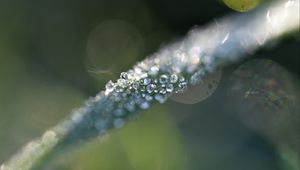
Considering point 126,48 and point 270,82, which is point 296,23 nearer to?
point 270,82

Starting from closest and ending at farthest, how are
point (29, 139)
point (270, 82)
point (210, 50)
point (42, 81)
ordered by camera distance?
1. point (210, 50)
2. point (270, 82)
3. point (29, 139)
4. point (42, 81)

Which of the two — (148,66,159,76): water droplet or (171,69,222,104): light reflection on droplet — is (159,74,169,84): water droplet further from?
(171,69,222,104): light reflection on droplet

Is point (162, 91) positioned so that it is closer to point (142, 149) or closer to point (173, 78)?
point (173, 78)

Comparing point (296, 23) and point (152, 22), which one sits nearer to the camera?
point (296, 23)

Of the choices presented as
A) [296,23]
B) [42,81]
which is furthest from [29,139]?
[296,23]

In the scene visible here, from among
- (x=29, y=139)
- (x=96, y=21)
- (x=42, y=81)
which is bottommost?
(x=29, y=139)

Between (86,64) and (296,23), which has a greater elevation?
(86,64)

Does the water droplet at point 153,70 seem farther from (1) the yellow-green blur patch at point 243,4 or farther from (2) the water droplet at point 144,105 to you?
(1) the yellow-green blur patch at point 243,4

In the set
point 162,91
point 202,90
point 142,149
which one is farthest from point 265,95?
point 162,91

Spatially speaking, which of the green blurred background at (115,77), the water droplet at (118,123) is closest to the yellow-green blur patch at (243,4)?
the green blurred background at (115,77)
